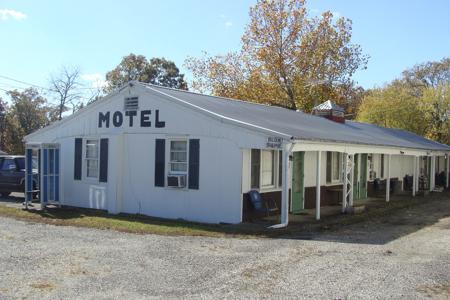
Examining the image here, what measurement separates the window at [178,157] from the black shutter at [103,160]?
7.93 feet

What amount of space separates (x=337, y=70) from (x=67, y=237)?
3059cm

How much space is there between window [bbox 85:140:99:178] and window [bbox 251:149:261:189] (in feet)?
17.2

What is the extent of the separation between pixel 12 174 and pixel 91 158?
451 centimetres

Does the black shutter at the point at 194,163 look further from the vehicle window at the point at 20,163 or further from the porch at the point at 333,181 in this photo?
the vehicle window at the point at 20,163

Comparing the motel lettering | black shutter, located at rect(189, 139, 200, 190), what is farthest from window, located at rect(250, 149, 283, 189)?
the motel lettering

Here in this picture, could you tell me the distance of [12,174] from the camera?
1880cm

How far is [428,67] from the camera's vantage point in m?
58.2

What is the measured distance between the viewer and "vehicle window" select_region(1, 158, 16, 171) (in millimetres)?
18922

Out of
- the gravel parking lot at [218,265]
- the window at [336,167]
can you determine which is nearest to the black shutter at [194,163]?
the gravel parking lot at [218,265]

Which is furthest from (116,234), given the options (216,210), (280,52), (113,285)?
(280,52)

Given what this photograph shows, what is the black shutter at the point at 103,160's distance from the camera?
15547mm

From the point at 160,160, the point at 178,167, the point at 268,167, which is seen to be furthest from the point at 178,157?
the point at 268,167

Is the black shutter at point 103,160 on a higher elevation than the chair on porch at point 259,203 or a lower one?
higher

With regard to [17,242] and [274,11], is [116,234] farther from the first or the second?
[274,11]
